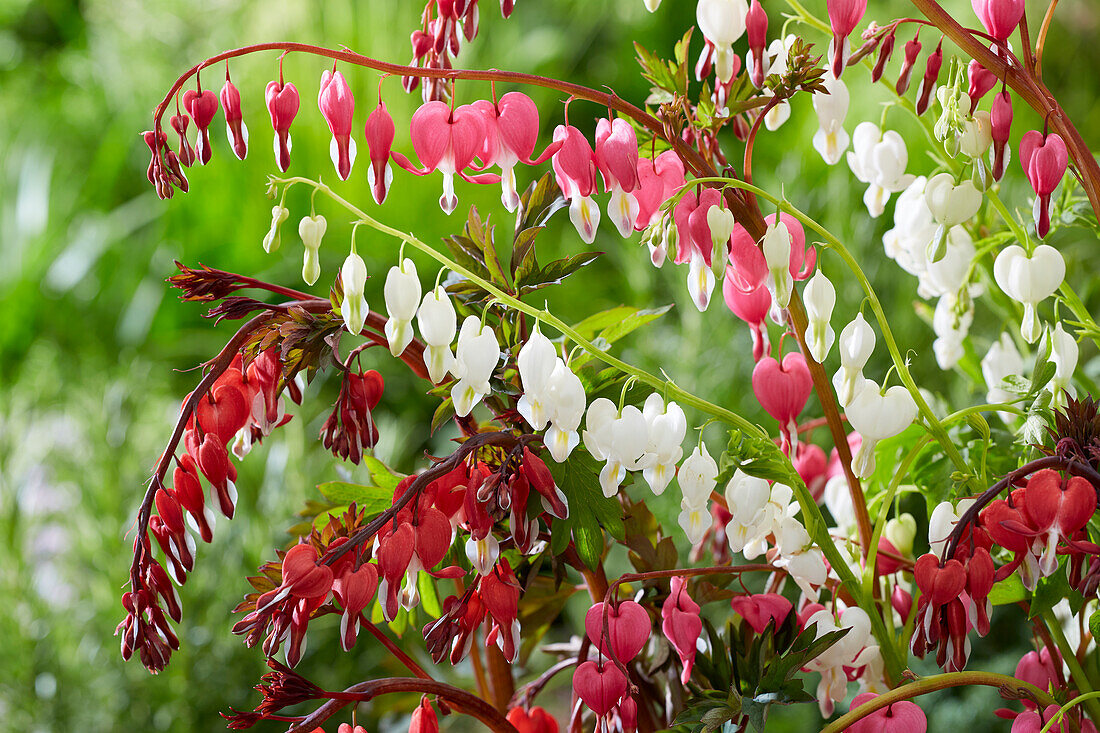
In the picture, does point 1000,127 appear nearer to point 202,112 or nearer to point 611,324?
point 611,324

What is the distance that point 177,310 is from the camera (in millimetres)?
2180

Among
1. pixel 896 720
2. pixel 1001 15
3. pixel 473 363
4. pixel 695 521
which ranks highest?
pixel 1001 15

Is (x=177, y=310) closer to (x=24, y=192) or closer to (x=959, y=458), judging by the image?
(x=24, y=192)

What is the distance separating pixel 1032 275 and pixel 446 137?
29 cm

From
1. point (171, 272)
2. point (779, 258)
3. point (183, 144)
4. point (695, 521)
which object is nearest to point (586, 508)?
point (695, 521)

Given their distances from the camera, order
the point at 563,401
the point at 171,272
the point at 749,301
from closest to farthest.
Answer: the point at 563,401 → the point at 749,301 → the point at 171,272

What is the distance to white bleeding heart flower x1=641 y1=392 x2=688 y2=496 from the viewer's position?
1.41 feet

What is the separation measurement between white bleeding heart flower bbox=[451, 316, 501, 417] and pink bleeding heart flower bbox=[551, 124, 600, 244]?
0.06 metres

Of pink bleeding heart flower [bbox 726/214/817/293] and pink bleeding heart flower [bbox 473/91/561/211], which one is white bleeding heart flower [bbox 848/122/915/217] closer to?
pink bleeding heart flower [bbox 726/214/817/293]

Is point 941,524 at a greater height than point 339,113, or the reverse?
point 339,113

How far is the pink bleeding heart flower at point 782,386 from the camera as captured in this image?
1.70ft

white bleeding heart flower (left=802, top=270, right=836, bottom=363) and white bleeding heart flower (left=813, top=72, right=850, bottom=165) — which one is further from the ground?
white bleeding heart flower (left=813, top=72, right=850, bottom=165)

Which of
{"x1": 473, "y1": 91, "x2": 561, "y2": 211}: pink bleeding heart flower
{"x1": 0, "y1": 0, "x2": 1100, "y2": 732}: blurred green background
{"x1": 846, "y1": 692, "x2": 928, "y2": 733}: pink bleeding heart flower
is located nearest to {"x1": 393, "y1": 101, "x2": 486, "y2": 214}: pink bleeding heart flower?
{"x1": 473, "y1": 91, "x2": 561, "y2": 211}: pink bleeding heart flower

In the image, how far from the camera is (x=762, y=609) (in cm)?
51
